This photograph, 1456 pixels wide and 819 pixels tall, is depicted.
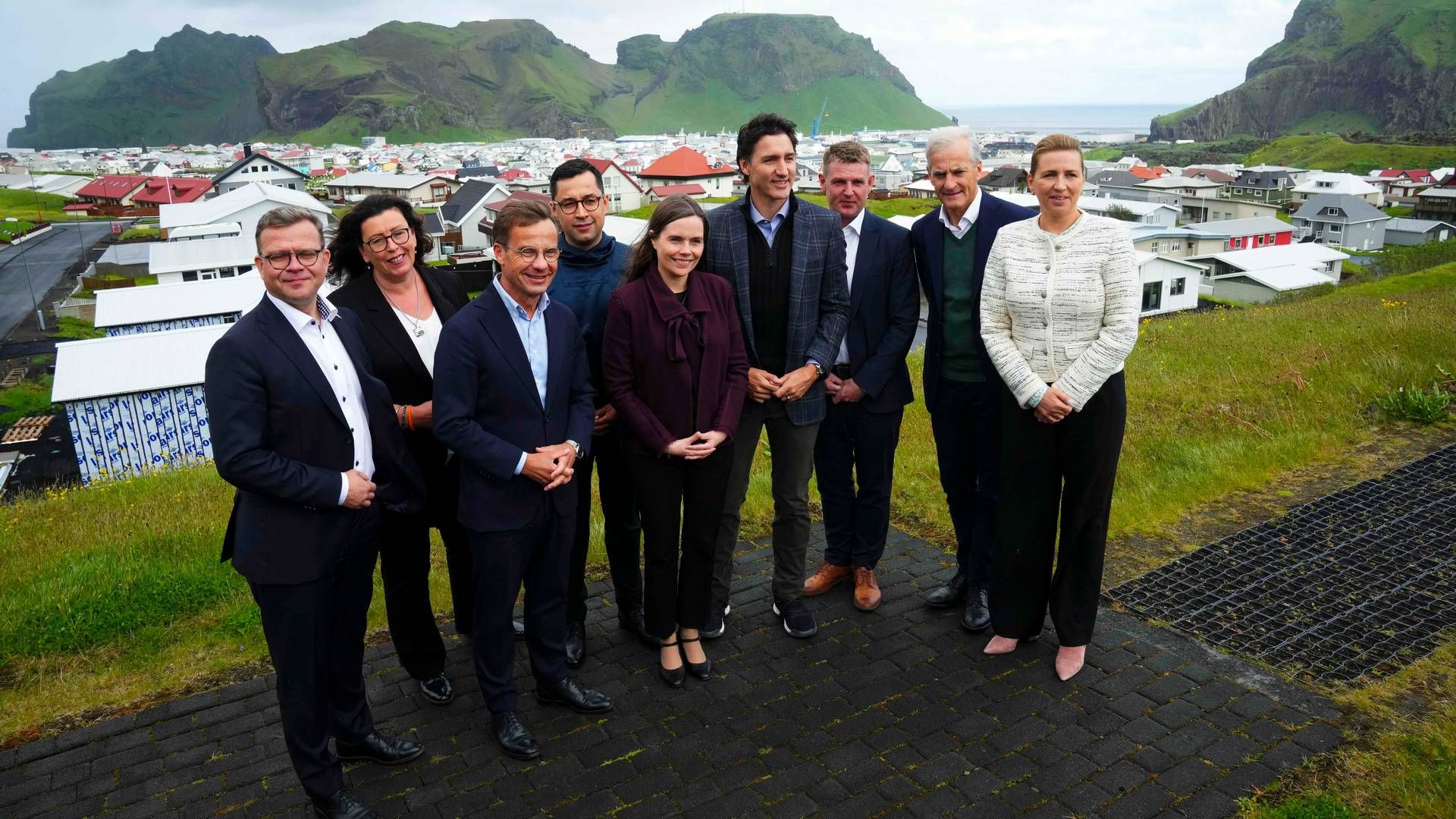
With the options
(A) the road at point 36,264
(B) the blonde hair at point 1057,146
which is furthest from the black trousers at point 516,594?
(A) the road at point 36,264

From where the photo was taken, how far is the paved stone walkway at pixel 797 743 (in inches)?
124

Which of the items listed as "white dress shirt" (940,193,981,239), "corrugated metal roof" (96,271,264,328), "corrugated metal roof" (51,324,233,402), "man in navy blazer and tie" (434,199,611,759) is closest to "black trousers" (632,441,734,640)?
"man in navy blazer and tie" (434,199,611,759)

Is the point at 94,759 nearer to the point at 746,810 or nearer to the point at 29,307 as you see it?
the point at 746,810

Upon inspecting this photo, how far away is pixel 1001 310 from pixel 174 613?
14.4 ft

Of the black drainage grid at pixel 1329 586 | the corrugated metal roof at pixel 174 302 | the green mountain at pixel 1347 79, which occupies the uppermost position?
the green mountain at pixel 1347 79

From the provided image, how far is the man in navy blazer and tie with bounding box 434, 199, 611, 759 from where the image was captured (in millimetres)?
3355

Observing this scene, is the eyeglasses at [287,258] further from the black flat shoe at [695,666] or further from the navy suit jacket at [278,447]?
the black flat shoe at [695,666]

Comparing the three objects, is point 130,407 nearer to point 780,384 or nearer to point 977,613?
point 780,384

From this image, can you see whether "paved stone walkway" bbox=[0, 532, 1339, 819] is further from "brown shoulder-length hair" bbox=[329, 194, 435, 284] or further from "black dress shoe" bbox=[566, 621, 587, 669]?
"brown shoulder-length hair" bbox=[329, 194, 435, 284]

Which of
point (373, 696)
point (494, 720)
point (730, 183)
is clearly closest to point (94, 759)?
point (373, 696)

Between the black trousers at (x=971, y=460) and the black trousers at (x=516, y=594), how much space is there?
1878 mm

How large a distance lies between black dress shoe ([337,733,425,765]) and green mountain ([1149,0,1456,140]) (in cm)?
14804

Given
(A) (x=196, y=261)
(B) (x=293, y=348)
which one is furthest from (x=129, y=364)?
(A) (x=196, y=261)

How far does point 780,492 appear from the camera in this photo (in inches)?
173
